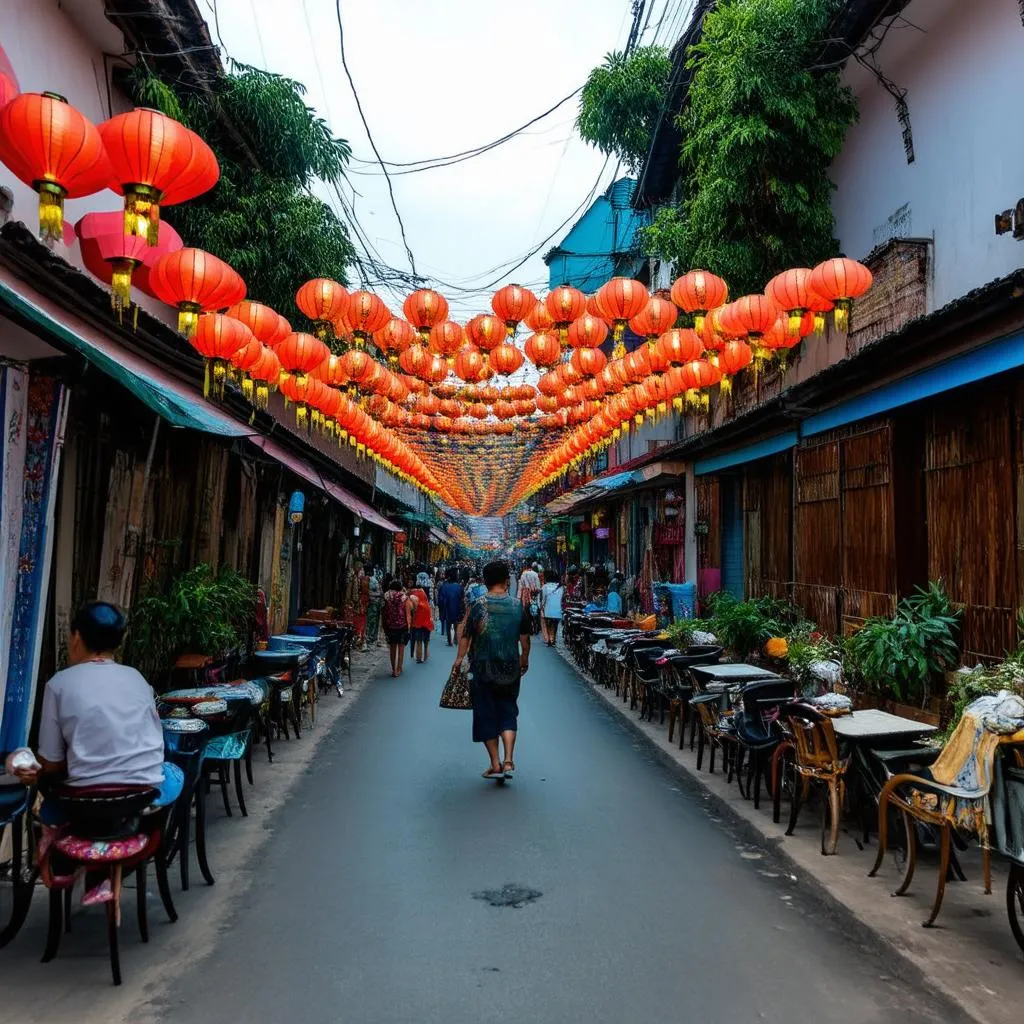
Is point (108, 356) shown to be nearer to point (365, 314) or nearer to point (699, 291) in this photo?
point (365, 314)

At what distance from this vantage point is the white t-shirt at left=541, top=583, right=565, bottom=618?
24844mm

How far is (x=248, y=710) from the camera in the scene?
23.9 feet

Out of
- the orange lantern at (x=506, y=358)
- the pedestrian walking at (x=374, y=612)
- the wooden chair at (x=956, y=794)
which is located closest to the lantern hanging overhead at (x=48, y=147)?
the wooden chair at (x=956, y=794)

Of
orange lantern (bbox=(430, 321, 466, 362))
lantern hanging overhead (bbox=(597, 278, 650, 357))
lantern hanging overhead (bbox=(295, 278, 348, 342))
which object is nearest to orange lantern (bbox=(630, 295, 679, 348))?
lantern hanging overhead (bbox=(597, 278, 650, 357))

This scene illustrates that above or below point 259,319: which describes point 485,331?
above

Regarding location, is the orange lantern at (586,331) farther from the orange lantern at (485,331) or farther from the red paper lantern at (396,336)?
the red paper lantern at (396,336)

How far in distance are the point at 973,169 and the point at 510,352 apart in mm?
6761

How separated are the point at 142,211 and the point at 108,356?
1090mm

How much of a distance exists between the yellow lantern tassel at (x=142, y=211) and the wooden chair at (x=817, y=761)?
5973mm

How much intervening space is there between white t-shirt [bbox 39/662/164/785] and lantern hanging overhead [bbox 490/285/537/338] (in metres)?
7.60

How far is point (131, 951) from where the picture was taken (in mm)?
4660

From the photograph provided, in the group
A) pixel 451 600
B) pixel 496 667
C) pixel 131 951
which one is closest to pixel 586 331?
pixel 496 667

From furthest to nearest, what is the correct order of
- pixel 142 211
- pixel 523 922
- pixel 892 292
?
pixel 892 292 → pixel 142 211 → pixel 523 922

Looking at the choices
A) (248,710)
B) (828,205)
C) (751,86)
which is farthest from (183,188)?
(828,205)
